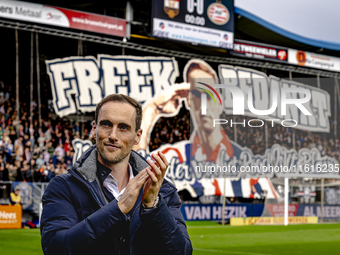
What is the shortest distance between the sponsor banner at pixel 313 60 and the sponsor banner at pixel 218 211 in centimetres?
953

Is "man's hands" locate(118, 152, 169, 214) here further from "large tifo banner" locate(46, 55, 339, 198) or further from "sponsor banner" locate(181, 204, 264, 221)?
"large tifo banner" locate(46, 55, 339, 198)

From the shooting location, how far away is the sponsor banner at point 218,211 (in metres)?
17.8

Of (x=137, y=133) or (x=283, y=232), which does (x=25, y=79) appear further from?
(x=137, y=133)

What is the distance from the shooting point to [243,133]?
24.2 m

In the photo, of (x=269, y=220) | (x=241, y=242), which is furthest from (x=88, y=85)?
(x=241, y=242)

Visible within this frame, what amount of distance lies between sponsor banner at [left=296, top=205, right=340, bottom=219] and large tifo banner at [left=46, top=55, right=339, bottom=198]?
1.38 meters

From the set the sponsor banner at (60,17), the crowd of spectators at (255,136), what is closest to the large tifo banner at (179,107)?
the crowd of spectators at (255,136)

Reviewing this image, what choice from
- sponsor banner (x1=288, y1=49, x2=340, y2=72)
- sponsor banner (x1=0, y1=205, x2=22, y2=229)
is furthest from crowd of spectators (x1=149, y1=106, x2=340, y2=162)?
sponsor banner (x1=0, y1=205, x2=22, y2=229)

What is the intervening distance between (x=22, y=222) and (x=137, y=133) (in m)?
13.6

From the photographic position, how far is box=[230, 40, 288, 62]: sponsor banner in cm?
2291

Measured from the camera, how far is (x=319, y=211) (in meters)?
20.1

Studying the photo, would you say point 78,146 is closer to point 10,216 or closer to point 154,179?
Answer: point 10,216

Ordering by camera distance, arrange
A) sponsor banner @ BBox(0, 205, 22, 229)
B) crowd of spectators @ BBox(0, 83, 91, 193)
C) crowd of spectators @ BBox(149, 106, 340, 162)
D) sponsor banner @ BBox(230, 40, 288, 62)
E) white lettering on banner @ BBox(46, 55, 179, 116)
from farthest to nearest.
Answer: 1. sponsor banner @ BBox(230, 40, 288, 62)
2. crowd of spectators @ BBox(149, 106, 340, 162)
3. white lettering on banner @ BBox(46, 55, 179, 116)
4. crowd of spectators @ BBox(0, 83, 91, 193)
5. sponsor banner @ BBox(0, 205, 22, 229)

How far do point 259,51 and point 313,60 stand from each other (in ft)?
12.8
